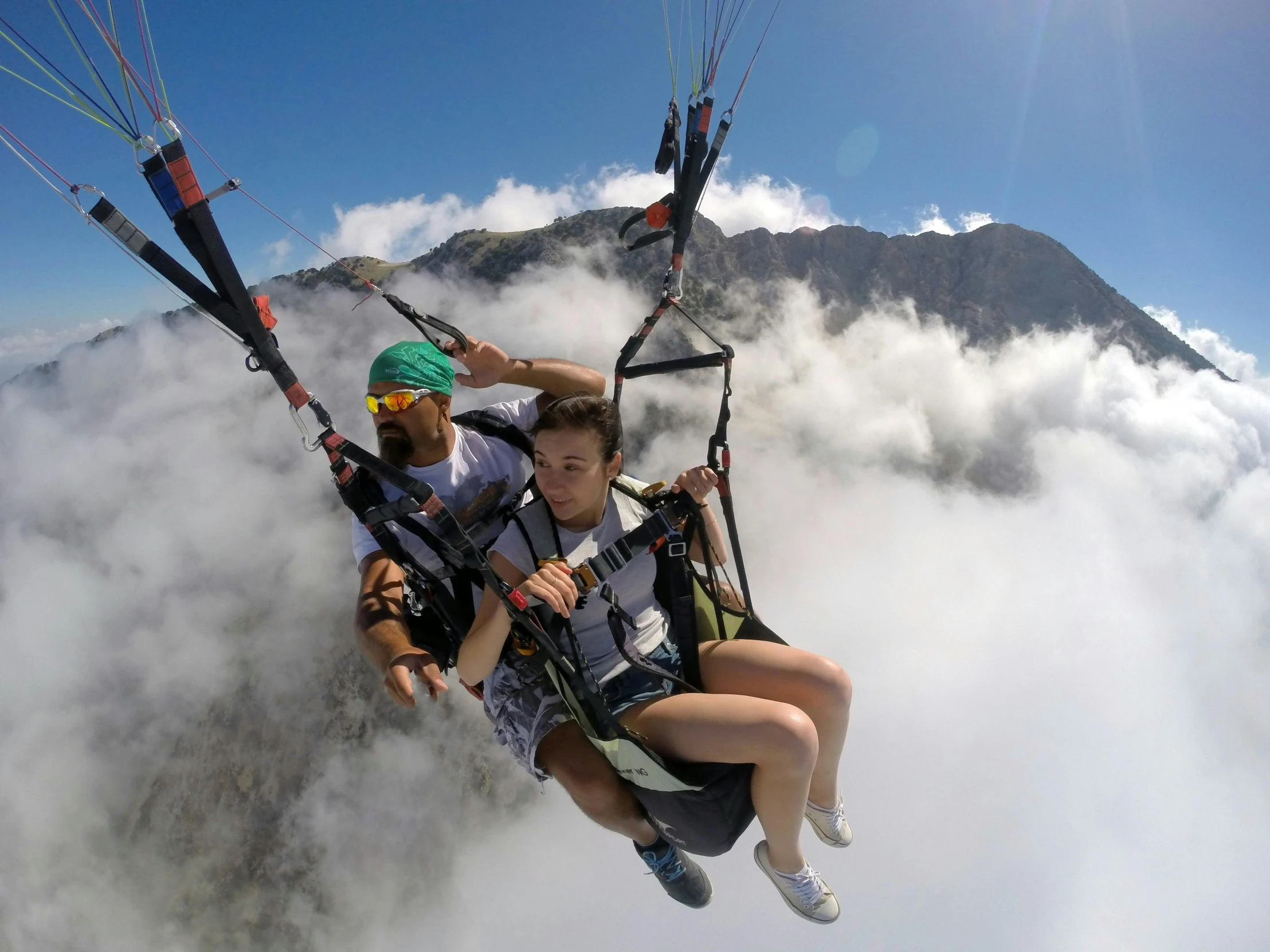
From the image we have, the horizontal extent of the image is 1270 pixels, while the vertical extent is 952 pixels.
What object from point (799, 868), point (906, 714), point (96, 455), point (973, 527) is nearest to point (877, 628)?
point (906, 714)

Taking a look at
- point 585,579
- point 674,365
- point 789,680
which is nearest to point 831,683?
point 789,680

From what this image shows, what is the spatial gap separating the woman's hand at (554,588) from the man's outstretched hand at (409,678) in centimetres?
63

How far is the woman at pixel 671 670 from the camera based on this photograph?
9.02ft

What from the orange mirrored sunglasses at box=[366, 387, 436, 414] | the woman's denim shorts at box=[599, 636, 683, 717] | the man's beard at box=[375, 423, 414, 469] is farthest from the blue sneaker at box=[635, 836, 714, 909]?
the orange mirrored sunglasses at box=[366, 387, 436, 414]

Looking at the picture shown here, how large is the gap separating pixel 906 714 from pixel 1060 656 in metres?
44.4

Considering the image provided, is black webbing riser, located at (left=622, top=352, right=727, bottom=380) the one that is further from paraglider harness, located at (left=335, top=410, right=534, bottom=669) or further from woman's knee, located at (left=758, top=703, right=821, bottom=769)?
woman's knee, located at (left=758, top=703, right=821, bottom=769)

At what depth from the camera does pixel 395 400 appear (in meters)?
3.25

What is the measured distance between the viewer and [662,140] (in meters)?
3.53

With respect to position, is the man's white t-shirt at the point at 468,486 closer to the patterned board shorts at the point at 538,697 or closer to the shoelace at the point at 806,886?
the patterned board shorts at the point at 538,697

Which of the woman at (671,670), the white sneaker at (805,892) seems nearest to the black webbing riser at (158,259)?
the woman at (671,670)

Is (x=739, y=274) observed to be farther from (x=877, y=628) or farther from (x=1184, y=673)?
(x=1184, y=673)

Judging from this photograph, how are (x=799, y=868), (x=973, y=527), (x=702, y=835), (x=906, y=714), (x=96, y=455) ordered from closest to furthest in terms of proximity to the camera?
(x=702, y=835) → (x=799, y=868) → (x=906, y=714) → (x=973, y=527) → (x=96, y=455)

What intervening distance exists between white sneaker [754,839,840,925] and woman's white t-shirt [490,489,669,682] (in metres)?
1.25

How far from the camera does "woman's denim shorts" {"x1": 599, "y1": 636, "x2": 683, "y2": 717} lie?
309 centimetres
